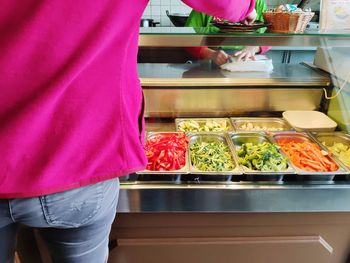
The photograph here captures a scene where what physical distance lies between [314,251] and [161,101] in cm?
109

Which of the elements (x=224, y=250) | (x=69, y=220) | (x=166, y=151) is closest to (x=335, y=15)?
(x=166, y=151)

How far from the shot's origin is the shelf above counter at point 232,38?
1.20m

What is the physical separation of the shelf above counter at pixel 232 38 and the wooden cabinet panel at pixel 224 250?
2.93 ft

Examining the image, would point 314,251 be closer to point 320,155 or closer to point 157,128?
point 320,155

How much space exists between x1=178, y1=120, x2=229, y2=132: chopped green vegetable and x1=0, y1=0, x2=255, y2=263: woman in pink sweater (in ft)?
2.85

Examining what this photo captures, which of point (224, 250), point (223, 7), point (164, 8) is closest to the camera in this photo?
point (223, 7)

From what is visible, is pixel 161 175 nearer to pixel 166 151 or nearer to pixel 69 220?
pixel 166 151

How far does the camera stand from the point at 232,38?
3.95ft

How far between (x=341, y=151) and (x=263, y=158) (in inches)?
18.3

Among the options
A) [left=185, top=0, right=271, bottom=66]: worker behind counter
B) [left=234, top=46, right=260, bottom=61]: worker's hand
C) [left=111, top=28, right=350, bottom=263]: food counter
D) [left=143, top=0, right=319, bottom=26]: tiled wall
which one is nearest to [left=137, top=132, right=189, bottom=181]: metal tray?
[left=111, top=28, right=350, bottom=263]: food counter

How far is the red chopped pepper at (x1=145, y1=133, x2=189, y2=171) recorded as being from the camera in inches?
52.7

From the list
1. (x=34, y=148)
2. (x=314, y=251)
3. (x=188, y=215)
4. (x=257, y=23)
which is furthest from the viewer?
(x=314, y=251)

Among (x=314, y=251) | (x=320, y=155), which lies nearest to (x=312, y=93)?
(x=320, y=155)

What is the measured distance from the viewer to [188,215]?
4.43 ft
